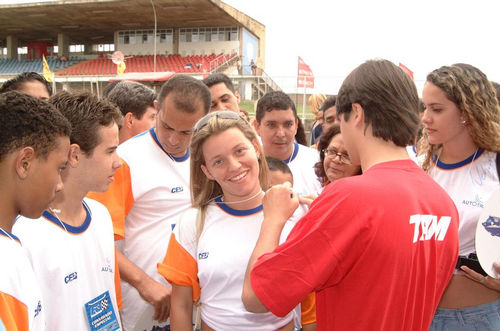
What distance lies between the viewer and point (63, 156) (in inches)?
56.9

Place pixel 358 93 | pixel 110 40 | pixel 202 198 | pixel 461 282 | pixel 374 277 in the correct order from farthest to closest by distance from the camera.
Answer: pixel 110 40, pixel 461 282, pixel 202 198, pixel 358 93, pixel 374 277

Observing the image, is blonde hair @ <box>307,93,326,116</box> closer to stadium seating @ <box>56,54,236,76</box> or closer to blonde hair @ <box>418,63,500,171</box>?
blonde hair @ <box>418,63,500,171</box>

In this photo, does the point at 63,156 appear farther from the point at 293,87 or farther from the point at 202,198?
the point at 293,87

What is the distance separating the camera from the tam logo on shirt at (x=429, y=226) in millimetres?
1251

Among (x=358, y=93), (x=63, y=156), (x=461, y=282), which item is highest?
(x=358, y=93)

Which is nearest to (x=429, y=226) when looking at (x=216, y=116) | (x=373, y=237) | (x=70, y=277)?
(x=373, y=237)

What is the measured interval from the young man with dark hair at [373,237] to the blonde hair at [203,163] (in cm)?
64

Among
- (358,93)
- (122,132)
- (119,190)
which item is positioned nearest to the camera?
(358,93)

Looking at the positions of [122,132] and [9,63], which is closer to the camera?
[122,132]

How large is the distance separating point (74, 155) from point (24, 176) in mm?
658

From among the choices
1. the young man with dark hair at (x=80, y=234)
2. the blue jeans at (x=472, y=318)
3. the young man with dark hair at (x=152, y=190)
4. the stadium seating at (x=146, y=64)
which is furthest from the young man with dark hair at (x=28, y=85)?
the stadium seating at (x=146, y=64)

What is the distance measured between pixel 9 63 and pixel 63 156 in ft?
123

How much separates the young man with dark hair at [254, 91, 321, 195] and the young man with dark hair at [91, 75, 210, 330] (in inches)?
36.5

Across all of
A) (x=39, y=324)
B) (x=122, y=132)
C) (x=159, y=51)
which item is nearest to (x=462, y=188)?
(x=39, y=324)
